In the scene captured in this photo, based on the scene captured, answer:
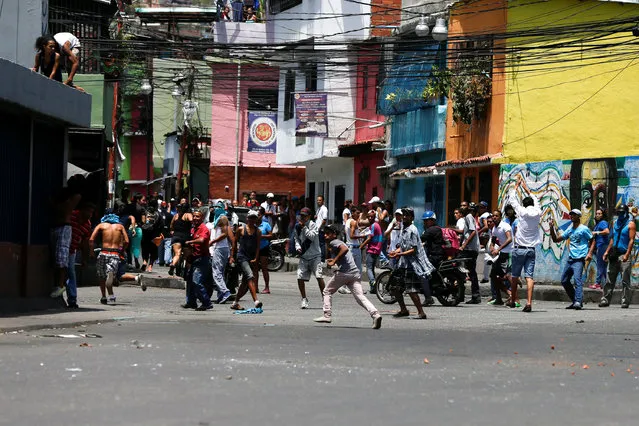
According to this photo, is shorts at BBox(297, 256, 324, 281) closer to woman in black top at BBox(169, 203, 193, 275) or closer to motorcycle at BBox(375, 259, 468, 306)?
motorcycle at BBox(375, 259, 468, 306)

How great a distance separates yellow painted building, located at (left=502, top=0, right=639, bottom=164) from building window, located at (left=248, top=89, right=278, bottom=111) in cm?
2379

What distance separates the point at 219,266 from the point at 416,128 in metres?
17.0

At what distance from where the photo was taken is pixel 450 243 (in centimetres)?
2503

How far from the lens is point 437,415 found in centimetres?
949

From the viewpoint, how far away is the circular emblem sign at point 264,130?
5478 cm

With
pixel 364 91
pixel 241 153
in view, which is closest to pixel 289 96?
pixel 364 91

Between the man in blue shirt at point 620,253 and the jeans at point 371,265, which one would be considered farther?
the jeans at point 371,265

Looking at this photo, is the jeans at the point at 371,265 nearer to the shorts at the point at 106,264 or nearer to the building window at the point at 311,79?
the shorts at the point at 106,264

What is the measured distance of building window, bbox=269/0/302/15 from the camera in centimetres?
4922

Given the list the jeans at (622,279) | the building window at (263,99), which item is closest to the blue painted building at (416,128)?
the jeans at (622,279)

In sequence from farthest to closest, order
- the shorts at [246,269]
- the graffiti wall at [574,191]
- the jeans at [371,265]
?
the jeans at [371,265], the graffiti wall at [574,191], the shorts at [246,269]

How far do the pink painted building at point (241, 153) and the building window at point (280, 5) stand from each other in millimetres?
5584

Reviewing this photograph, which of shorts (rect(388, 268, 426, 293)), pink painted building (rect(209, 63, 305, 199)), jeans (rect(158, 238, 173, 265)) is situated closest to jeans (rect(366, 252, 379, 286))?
shorts (rect(388, 268, 426, 293))

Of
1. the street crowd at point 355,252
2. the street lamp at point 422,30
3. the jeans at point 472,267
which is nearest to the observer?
the street crowd at point 355,252
